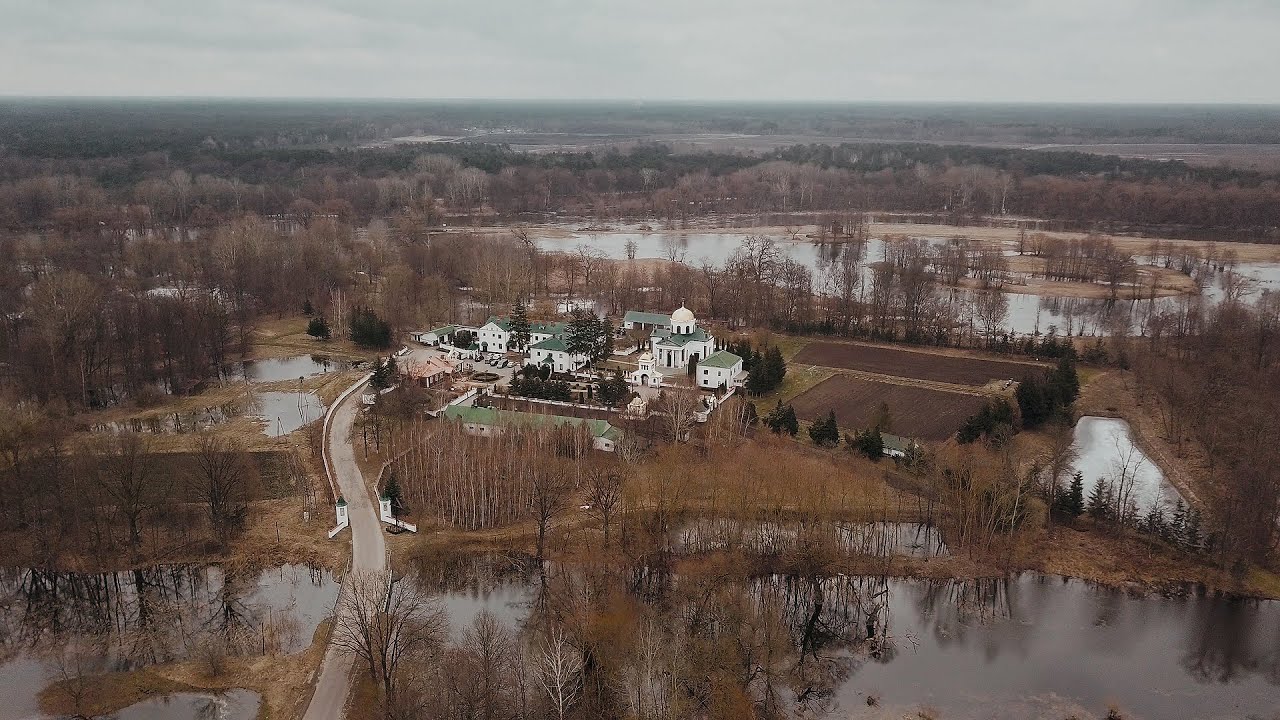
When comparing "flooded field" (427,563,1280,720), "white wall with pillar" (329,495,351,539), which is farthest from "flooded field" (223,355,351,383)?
"flooded field" (427,563,1280,720)

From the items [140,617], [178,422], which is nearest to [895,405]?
[140,617]

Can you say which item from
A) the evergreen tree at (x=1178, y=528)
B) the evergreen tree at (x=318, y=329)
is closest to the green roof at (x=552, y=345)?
the evergreen tree at (x=318, y=329)

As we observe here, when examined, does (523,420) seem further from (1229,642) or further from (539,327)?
(1229,642)

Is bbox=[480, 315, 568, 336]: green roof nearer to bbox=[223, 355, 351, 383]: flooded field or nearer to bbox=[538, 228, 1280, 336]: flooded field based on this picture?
bbox=[223, 355, 351, 383]: flooded field

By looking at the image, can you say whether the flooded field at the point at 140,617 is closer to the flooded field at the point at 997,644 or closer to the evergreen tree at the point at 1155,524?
the flooded field at the point at 997,644

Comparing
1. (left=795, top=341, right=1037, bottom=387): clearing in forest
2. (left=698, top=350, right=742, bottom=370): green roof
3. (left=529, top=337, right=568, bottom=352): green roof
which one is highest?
(left=529, top=337, right=568, bottom=352): green roof

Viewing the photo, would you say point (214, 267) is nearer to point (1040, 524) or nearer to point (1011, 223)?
point (1040, 524)
